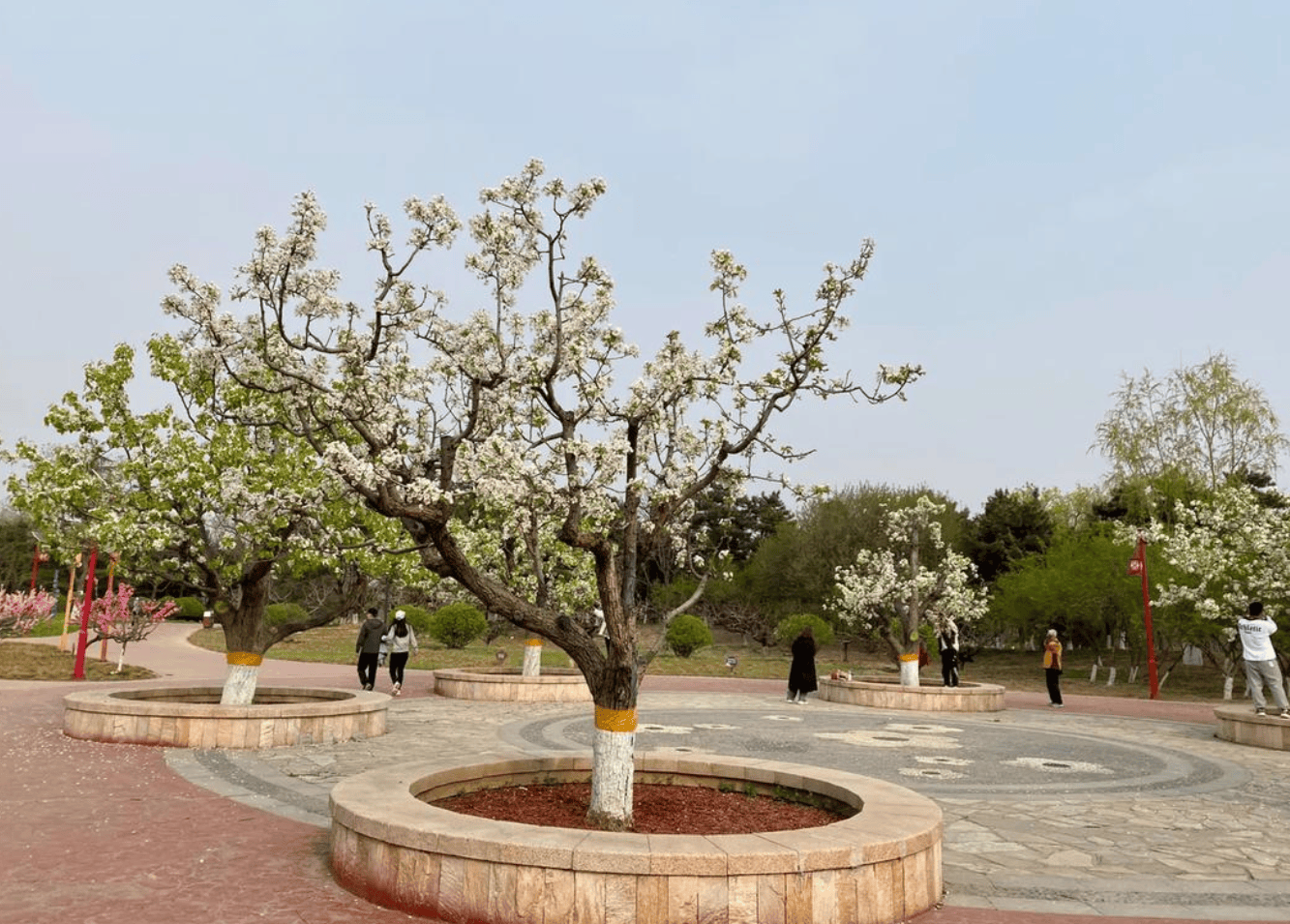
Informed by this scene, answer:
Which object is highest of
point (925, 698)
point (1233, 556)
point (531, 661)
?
point (1233, 556)

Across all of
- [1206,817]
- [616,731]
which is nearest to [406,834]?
[616,731]

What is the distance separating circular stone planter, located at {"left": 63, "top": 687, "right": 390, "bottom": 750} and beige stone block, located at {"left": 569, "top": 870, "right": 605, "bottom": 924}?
8.24m

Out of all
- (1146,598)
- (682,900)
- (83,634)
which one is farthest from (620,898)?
(1146,598)

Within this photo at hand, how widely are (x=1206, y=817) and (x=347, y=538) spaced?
1125 cm

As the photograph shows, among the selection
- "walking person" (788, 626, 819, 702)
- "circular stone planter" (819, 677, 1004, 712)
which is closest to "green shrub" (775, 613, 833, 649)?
"walking person" (788, 626, 819, 702)

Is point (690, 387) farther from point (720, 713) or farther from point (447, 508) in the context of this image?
point (720, 713)

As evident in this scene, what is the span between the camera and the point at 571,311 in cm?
764

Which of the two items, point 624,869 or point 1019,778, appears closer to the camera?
point 624,869

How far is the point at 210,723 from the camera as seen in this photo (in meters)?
12.0

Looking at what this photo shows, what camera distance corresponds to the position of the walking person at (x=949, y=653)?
22.2 metres

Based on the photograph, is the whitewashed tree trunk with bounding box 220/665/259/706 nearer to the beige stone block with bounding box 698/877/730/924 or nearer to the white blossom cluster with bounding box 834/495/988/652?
the beige stone block with bounding box 698/877/730/924

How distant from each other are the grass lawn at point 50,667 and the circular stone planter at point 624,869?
19502 millimetres

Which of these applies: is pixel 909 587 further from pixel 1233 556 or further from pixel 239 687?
pixel 239 687

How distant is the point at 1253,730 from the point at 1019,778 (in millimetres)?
6428
